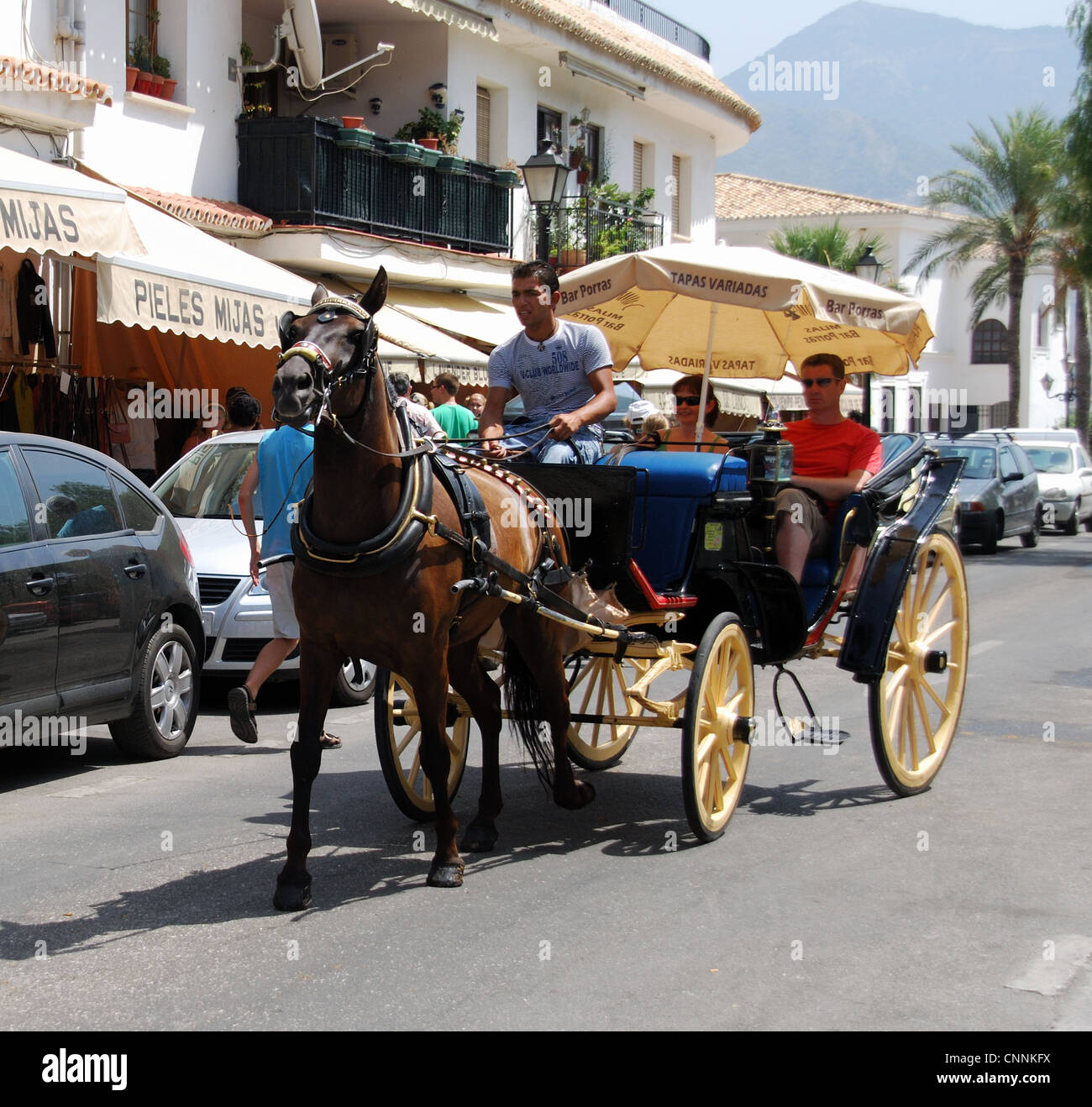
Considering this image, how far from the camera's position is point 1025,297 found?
62469 mm

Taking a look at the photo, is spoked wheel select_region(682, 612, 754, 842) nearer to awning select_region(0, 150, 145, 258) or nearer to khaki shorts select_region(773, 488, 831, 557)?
khaki shorts select_region(773, 488, 831, 557)

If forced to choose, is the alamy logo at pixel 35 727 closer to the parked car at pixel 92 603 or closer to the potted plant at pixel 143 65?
the parked car at pixel 92 603

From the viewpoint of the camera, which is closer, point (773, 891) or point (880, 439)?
point (773, 891)

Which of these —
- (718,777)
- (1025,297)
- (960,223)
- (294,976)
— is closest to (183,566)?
(718,777)

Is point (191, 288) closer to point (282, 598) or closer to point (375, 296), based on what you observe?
point (282, 598)

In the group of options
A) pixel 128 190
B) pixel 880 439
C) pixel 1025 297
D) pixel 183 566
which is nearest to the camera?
pixel 880 439

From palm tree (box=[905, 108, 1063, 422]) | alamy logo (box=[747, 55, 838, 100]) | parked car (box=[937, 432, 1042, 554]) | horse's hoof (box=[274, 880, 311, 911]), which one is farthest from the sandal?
palm tree (box=[905, 108, 1063, 422])

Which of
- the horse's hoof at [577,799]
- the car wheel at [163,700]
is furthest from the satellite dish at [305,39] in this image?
the horse's hoof at [577,799]

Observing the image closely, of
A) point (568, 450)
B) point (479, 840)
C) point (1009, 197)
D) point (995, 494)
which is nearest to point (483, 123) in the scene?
point (995, 494)

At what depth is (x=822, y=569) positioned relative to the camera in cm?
739

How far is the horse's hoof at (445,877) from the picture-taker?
5.55 metres

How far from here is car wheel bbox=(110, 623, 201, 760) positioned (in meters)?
7.94
